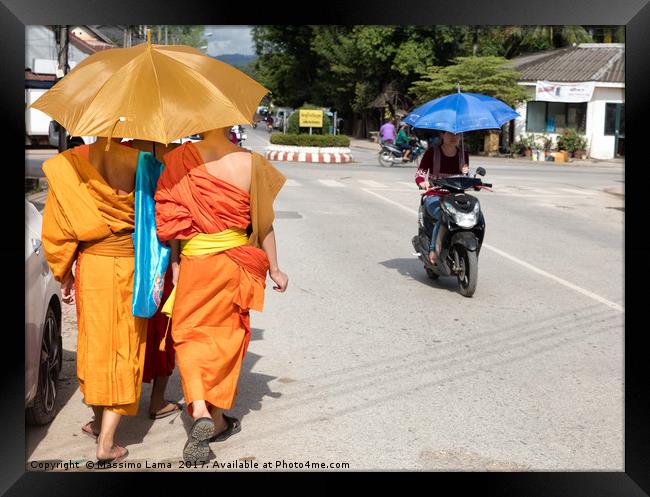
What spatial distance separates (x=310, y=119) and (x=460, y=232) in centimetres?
2283

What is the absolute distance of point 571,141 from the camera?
3697 cm

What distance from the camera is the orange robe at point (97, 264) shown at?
417cm

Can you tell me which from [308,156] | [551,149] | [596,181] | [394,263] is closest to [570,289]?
[394,263]

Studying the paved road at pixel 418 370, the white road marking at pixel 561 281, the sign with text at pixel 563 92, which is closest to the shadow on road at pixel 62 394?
the paved road at pixel 418 370

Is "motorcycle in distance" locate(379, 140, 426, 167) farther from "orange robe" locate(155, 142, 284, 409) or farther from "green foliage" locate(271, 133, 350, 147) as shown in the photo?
"orange robe" locate(155, 142, 284, 409)

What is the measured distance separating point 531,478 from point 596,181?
73.4 feet

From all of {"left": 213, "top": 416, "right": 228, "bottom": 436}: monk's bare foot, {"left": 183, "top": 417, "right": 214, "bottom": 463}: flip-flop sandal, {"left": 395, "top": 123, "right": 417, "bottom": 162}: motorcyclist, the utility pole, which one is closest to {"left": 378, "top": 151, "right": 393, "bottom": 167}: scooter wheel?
{"left": 395, "top": 123, "right": 417, "bottom": 162}: motorcyclist

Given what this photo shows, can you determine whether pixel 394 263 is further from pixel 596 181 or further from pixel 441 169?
pixel 596 181

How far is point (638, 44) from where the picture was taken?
3539mm

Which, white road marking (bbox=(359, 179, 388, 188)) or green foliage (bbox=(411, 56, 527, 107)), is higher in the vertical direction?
green foliage (bbox=(411, 56, 527, 107))

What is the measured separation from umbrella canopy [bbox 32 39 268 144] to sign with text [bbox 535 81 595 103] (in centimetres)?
3558

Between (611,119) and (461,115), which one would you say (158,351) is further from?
(611,119)

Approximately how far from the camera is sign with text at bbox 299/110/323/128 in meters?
30.8

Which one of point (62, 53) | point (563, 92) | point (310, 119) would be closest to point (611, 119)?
point (563, 92)
